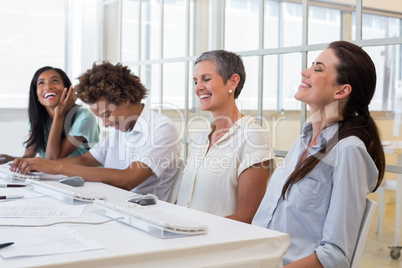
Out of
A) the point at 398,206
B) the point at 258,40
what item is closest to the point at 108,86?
the point at 258,40

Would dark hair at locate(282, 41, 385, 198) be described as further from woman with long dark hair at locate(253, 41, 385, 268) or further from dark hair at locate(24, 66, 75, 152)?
dark hair at locate(24, 66, 75, 152)

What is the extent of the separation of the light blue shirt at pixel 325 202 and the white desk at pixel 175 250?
24 cm

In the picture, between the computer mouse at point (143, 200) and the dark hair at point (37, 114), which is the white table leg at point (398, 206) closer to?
the computer mouse at point (143, 200)

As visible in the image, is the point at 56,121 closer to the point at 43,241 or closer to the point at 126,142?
the point at 126,142

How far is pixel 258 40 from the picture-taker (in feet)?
7.82

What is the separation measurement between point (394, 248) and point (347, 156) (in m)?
0.62

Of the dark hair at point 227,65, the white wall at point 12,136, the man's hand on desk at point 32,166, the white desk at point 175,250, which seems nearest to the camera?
the white desk at point 175,250

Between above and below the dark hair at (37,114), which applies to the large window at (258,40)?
above

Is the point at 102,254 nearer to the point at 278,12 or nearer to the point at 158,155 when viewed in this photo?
the point at 158,155

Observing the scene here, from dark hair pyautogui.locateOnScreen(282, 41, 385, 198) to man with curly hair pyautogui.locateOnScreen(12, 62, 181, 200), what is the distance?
891 millimetres

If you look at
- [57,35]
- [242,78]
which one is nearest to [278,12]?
[242,78]

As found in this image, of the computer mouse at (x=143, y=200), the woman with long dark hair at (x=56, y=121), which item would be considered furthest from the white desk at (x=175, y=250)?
the woman with long dark hair at (x=56, y=121)

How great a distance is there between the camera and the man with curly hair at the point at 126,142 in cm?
217

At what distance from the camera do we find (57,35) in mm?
4219
